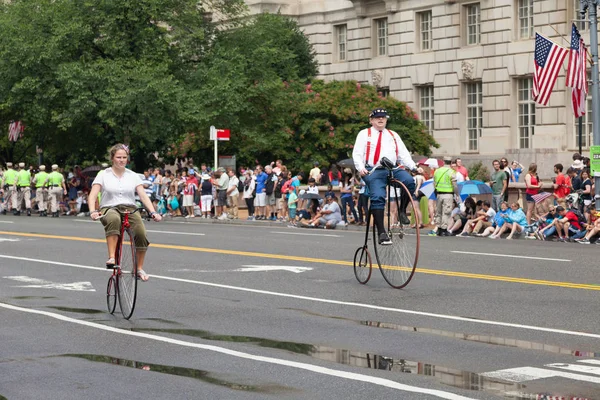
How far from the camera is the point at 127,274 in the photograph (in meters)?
12.9

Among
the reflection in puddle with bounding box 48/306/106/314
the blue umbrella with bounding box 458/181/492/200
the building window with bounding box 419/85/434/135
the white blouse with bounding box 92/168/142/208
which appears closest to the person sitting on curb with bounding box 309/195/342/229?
the blue umbrella with bounding box 458/181/492/200

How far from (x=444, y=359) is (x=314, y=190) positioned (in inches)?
1004

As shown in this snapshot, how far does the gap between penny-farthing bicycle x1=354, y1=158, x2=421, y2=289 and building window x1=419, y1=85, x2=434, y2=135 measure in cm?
3732

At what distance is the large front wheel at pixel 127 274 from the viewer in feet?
41.5

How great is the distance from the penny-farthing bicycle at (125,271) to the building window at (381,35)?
1697 inches

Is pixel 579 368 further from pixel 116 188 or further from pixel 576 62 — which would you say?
pixel 576 62

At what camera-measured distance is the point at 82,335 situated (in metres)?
11.6

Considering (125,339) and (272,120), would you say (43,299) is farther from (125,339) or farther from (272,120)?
(272,120)

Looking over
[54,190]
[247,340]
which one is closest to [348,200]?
[54,190]

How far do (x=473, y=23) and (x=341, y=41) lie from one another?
944 cm

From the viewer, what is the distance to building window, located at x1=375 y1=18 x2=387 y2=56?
181 ft

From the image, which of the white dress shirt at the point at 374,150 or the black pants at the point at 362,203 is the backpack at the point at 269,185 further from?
the white dress shirt at the point at 374,150

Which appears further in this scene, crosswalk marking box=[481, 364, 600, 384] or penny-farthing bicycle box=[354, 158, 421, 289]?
penny-farthing bicycle box=[354, 158, 421, 289]

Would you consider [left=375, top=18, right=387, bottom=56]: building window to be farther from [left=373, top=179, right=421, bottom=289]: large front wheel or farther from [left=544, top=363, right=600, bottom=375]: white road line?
[left=544, top=363, right=600, bottom=375]: white road line
